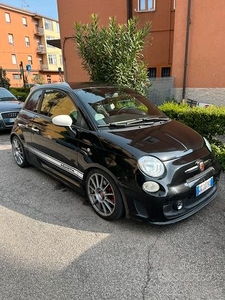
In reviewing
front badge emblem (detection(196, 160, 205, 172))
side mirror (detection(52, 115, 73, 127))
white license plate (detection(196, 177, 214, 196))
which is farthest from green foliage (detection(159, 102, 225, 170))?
side mirror (detection(52, 115, 73, 127))

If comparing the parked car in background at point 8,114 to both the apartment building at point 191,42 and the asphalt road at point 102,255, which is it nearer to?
the asphalt road at point 102,255

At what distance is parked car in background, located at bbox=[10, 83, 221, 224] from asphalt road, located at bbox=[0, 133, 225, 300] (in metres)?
0.22

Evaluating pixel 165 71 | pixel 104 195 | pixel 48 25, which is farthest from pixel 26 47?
pixel 104 195

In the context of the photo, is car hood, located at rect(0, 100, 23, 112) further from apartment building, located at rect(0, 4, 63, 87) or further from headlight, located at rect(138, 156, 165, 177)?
apartment building, located at rect(0, 4, 63, 87)

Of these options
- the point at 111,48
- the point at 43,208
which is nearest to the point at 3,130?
the point at 111,48

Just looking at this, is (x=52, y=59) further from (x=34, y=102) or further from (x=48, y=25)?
(x=34, y=102)

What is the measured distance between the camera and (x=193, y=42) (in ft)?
27.3

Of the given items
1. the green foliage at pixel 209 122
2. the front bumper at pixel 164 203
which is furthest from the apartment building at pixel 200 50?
the front bumper at pixel 164 203

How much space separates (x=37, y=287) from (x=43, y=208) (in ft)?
4.24

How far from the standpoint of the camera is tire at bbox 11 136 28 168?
14.6ft

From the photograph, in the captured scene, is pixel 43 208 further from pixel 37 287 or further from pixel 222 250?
pixel 222 250

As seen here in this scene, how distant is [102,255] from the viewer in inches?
91.3

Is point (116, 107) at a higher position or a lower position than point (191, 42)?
lower

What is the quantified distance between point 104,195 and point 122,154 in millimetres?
579
